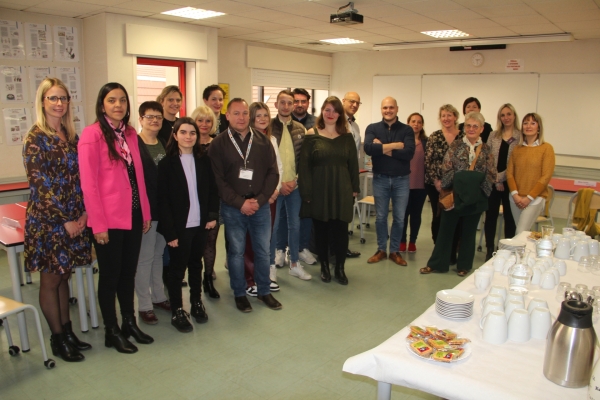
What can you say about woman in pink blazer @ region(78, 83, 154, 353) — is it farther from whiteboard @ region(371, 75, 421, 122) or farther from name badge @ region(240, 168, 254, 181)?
whiteboard @ region(371, 75, 421, 122)

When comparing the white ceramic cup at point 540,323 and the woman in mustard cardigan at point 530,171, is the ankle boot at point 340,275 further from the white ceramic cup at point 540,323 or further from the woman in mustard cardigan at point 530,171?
the white ceramic cup at point 540,323

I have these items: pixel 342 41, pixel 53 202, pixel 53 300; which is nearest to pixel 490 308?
pixel 53 202

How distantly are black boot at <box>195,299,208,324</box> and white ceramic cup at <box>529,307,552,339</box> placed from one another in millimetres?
2255

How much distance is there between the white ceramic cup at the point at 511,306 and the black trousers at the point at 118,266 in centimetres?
203

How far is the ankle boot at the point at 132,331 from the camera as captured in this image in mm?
3051

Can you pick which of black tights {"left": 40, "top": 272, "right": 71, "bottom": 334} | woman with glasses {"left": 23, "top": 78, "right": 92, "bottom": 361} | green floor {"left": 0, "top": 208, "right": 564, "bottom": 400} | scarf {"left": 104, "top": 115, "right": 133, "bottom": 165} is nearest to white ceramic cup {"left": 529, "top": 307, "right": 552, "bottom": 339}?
green floor {"left": 0, "top": 208, "right": 564, "bottom": 400}

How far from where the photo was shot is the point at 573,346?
4.75ft

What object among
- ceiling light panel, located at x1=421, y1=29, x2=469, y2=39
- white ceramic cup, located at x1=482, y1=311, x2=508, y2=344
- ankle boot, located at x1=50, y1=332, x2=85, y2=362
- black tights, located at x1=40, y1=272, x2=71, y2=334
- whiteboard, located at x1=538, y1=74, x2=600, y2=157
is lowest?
ankle boot, located at x1=50, y1=332, x2=85, y2=362

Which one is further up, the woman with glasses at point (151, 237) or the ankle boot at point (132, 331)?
the woman with glasses at point (151, 237)

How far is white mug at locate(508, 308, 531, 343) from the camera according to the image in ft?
5.75

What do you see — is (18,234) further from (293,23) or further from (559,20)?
(559,20)

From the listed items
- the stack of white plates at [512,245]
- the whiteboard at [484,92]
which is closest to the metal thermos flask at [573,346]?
the stack of white plates at [512,245]

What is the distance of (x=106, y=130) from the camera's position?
8.81ft

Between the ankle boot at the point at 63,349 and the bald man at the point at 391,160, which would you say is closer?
the ankle boot at the point at 63,349
